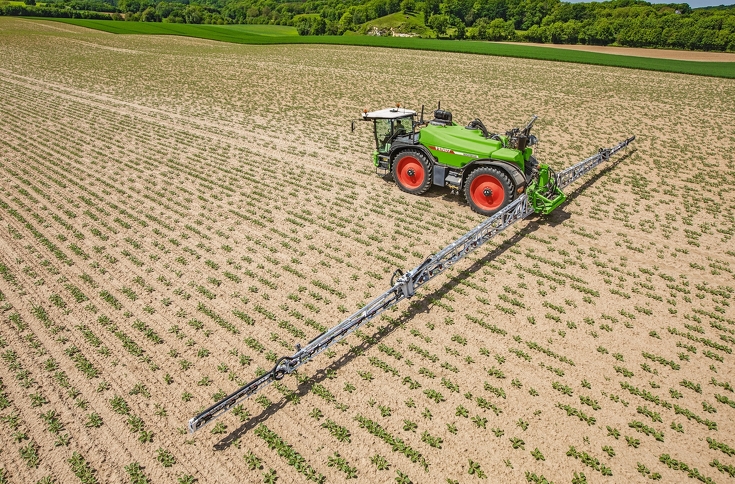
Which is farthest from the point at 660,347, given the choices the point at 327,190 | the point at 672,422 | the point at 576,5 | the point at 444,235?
the point at 576,5

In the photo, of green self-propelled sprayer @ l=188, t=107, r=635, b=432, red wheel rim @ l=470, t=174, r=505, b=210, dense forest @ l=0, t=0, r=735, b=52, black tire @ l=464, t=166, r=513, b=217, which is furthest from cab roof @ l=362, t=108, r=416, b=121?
dense forest @ l=0, t=0, r=735, b=52

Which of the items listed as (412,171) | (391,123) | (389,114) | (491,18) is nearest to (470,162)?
(412,171)

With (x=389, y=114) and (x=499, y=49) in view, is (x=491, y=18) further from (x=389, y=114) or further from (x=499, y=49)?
(x=389, y=114)

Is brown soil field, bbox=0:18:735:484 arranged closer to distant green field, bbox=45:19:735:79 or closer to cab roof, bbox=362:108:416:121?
cab roof, bbox=362:108:416:121

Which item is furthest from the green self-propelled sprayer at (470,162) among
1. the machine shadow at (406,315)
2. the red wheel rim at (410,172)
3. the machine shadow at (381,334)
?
the machine shadow at (381,334)

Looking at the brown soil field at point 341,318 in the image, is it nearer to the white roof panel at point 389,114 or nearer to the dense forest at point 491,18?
the white roof panel at point 389,114

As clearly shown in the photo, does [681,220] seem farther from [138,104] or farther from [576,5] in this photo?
[576,5]
